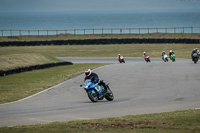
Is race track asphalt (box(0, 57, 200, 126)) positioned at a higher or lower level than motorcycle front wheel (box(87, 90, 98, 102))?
lower

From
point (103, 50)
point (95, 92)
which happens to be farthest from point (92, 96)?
point (103, 50)

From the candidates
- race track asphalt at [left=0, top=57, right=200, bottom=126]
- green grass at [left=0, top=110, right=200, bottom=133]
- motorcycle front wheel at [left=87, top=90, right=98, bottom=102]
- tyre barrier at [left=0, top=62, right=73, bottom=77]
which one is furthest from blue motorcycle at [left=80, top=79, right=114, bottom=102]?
tyre barrier at [left=0, top=62, right=73, bottom=77]

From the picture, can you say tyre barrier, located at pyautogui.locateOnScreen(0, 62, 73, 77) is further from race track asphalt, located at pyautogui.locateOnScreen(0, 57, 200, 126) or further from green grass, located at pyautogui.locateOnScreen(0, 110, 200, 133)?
green grass, located at pyautogui.locateOnScreen(0, 110, 200, 133)

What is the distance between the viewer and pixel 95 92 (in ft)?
48.3

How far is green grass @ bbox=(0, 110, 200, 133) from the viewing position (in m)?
8.77

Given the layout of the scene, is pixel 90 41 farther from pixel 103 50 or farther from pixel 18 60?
pixel 18 60

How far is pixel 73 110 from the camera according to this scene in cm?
1280

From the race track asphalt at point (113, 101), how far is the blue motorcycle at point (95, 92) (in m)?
0.23

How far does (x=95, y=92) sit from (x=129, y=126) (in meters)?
5.56

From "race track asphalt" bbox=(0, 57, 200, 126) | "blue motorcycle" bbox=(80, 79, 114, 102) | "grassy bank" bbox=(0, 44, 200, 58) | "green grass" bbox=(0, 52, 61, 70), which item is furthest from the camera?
"grassy bank" bbox=(0, 44, 200, 58)

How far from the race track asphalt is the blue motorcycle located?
0.77 ft

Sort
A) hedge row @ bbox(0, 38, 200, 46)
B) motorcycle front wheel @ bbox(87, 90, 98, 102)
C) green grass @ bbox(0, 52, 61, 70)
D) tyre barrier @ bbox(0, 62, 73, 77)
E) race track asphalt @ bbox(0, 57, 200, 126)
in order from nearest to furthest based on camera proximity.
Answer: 1. race track asphalt @ bbox(0, 57, 200, 126)
2. motorcycle front wheel @ bbox(87, 90, 98, 102)
3. tyre barrier @ bbox(0, 62, 73, 77)
4. green grass @ bbox(0, 52, 61, 70)
5. hedge row @ bbox(0, 38, 200, 46)

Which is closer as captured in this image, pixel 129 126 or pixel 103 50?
pixel 129 126

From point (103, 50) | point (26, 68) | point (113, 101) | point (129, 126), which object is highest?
point (103, 50)
